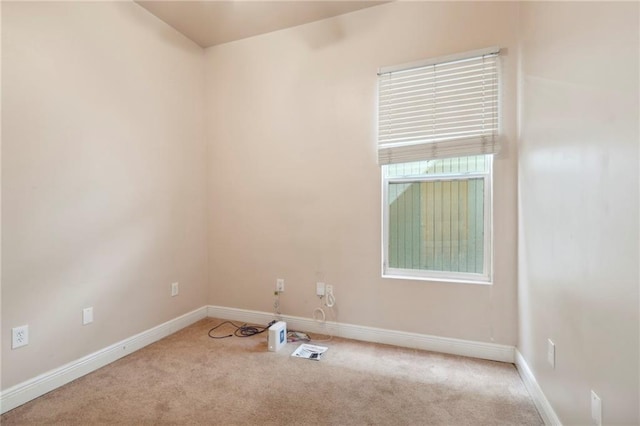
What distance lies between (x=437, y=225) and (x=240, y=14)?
2.52 meters

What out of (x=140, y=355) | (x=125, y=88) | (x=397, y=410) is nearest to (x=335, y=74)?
(x=125, y=88)

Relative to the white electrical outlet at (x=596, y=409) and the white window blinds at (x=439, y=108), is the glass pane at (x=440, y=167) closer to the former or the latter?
the white window blinds at (x=439, y=108)

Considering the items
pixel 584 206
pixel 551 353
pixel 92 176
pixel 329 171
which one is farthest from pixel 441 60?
pixel 92 176

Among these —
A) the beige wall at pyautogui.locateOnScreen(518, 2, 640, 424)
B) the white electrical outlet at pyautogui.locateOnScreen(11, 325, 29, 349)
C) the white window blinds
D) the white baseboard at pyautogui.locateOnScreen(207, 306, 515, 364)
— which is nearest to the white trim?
the white window blinds

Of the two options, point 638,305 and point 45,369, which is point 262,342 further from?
point 638,305

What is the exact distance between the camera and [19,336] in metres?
1.87

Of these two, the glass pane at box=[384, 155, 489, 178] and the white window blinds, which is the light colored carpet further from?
the white window blinds

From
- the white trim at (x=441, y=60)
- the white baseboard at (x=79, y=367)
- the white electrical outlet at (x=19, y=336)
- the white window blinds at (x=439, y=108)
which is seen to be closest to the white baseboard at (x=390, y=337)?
the white baseboard at (x=79, y=367)

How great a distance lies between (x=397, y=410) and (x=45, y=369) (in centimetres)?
222

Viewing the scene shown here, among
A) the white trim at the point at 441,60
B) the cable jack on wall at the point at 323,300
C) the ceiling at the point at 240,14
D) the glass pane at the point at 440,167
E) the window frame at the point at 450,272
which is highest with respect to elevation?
the ceiling at the point at 240,14

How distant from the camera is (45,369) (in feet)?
6.53

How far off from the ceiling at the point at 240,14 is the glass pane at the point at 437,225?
1656 mm

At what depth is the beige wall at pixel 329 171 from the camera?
238 cm

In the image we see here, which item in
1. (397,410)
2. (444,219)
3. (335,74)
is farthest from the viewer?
(335,74)
